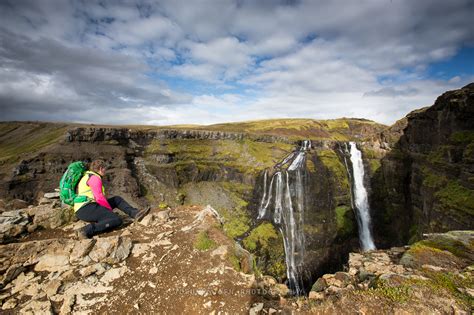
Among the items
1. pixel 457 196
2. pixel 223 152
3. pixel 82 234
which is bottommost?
pixel 457 196

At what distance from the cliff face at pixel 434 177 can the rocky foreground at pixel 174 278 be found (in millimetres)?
22840

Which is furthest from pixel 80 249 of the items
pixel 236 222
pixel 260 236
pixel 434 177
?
pixel 236 222

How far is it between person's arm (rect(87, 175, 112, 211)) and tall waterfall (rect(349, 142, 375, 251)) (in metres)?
51.4

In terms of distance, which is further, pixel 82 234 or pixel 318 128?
pixel 318 128

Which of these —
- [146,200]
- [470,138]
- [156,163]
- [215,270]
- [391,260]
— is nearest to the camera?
[215,270]

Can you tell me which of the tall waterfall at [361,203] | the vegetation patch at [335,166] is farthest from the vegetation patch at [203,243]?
the vegetation patch at [335,166]

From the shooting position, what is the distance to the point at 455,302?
6156 mm

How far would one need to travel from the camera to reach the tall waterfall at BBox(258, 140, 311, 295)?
44.6 m

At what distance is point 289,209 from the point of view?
5222 cm

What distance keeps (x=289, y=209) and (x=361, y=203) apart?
17870 mm

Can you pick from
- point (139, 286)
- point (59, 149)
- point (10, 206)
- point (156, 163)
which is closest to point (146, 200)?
point (156, 163)

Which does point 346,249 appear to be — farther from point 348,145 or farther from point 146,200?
point 146,200

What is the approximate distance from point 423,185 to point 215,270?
42.0 m

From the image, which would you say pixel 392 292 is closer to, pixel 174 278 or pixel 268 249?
pixel 174 278
